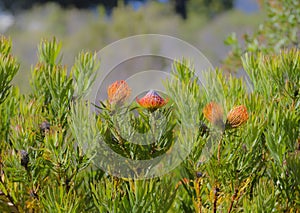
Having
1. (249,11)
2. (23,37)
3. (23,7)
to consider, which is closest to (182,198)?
(23,37)

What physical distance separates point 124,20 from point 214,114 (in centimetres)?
744

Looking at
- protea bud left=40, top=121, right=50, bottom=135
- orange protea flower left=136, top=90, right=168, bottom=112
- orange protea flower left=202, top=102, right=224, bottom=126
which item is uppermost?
orange protea flower left=136, top=90, right=168, bottom=112

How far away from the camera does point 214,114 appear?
597mm

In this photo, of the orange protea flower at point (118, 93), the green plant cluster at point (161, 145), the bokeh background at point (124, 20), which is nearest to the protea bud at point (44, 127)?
the green plant cluster at point (161, 145)

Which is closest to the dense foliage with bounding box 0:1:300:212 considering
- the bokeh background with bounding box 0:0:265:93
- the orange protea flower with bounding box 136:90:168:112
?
the orange protea flower with bounding box 136:90:168:112

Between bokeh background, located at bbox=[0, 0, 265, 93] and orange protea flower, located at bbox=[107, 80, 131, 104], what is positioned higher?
orange protea flower, located at bbox=[107, 80, 131, 104]

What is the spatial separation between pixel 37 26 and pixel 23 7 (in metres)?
2.00

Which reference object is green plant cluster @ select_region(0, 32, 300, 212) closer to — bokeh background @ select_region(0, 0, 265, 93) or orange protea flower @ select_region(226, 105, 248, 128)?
orange protea flower @ select_region(226, 105, 248, 128)

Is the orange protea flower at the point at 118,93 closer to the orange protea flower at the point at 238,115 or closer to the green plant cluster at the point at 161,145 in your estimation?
the green plant cluster at the point at 161,145

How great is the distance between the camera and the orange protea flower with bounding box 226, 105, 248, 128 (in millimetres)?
583

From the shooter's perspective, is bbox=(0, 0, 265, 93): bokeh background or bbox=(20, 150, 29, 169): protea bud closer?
bbox=(20, 150, 29, 169): protea bud

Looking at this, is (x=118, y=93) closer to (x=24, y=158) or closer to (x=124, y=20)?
(x=24, y=158)

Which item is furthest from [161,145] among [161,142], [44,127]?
[44,127]

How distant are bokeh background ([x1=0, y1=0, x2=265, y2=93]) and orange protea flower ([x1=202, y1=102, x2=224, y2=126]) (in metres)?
5.94
